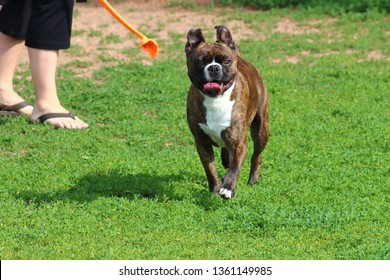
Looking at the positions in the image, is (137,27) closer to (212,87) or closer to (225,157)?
(225,157)

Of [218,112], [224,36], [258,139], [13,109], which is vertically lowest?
[13,109]

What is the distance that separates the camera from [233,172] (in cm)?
739

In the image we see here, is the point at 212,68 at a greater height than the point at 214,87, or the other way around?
the point at 212,68

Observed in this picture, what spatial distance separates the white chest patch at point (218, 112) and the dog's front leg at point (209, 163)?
0.20 metres

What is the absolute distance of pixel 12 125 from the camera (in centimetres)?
998

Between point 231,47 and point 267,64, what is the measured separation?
499 cm

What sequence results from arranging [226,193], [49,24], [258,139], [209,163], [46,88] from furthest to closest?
[46,88]
[49,24]
[258,139]
[209,163]
[226,193]

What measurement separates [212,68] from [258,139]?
117 centimetres

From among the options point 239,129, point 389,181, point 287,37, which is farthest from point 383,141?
point 287,37

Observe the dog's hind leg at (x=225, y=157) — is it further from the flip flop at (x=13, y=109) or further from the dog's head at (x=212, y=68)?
the flip flop at (x=13, y=109)

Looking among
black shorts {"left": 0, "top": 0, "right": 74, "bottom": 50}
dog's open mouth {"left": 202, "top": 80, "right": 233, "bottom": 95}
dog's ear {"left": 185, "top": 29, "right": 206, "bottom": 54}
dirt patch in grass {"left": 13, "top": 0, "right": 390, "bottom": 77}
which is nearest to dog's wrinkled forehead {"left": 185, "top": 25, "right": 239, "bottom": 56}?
dog's ear {"left": 185, "top": 29, "right": 206, "bottom": 54}

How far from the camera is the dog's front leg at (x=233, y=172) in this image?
728 cm

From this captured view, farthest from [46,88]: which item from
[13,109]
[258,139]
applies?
[258,139]

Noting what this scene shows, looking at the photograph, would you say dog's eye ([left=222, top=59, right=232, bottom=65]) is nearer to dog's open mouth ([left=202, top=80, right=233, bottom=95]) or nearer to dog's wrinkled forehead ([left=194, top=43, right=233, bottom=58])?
dog's wrinkled forehead ([left=194, top=43, right=233, bottom=58])
